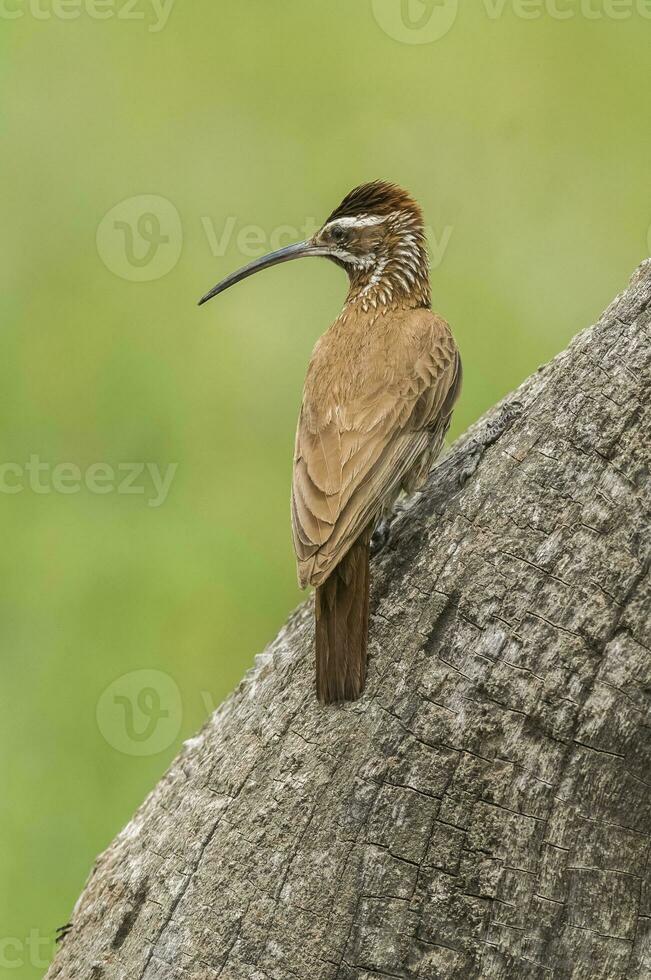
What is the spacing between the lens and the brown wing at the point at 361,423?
3770mm

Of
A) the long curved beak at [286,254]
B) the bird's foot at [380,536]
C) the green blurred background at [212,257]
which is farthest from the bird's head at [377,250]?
the green blurred background at [212,257]

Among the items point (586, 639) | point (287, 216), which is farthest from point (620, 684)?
point (287, 216)

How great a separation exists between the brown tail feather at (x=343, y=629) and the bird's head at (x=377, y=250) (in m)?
1.62

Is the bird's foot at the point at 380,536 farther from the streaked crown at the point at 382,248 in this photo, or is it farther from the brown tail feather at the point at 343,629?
the streaked crown at the point at 382,248

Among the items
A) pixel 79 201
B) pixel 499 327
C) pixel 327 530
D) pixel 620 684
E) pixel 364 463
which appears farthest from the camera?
pixel 79 201

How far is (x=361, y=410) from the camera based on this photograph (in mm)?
4145

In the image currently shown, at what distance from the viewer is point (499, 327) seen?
8516mm

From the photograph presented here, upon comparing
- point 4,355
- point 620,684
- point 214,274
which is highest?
point 620,684

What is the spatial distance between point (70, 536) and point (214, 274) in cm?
199

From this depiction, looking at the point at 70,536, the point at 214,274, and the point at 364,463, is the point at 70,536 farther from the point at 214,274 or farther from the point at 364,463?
the point at 364,463

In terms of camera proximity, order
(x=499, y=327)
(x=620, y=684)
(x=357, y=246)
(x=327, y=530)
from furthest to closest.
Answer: (x=499, y=327) → (x=357, y=246) → (x=327, y=530) → (x=620, y=684)

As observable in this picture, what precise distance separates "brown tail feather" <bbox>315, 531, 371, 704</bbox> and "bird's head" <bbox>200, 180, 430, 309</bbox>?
5.32 feet

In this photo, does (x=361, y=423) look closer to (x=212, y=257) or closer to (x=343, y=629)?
(x=343, y=629)

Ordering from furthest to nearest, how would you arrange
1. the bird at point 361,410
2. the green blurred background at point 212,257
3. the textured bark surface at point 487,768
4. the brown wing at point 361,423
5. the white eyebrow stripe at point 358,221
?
1. the green blurred background at point 212,257
2. the white eyebrow stripe at point 358,221
3. the brown wing at point 361,423
4. the bird at point 361,410
5. the textured bark surface at point 487,768
